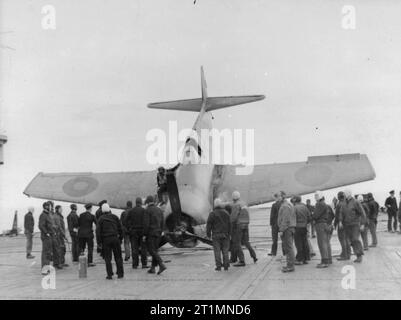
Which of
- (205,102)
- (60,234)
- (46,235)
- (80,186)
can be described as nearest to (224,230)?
(46,235)

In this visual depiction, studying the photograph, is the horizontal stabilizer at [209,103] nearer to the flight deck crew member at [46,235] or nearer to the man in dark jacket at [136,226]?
the man in dark jacket at [136,226]

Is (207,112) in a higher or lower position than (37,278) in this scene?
higher

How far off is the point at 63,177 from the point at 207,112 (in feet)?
23.6

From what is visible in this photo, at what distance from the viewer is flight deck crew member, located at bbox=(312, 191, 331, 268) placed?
10.7 m

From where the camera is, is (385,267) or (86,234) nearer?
(385,267)

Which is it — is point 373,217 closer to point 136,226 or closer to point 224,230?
point 224,230

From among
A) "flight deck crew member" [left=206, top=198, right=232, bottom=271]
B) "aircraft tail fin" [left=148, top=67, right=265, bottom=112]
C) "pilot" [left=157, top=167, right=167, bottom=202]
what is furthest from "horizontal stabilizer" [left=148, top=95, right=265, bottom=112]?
"flight deck crew member" [left=206, top=198, right=232, bottom=271]

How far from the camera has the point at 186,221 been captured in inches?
525

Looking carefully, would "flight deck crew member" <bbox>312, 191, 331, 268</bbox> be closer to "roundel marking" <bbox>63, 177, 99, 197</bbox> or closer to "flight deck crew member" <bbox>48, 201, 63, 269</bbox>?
"flight deck crew member" <bbox>48, 201, 63, 269</bbox>

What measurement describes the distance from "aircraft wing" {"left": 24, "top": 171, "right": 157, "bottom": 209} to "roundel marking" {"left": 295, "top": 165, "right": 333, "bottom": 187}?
19.6 ft

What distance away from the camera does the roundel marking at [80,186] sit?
65.9 feet
